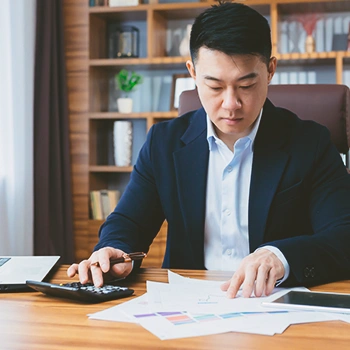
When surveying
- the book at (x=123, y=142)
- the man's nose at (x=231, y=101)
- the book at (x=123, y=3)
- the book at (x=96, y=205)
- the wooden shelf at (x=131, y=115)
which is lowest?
the book at (x=96, y=205)

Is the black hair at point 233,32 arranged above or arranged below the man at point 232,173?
above

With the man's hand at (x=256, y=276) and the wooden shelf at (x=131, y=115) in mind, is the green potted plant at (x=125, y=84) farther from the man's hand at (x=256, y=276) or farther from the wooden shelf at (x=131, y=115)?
the man's hand at (x=256, y=276)

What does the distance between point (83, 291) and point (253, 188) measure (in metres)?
0.69

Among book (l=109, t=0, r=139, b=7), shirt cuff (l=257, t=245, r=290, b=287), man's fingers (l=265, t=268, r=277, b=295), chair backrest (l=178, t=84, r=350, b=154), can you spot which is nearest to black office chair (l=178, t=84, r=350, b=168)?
chair backrest (l=178, t=84, r=350, b=154)

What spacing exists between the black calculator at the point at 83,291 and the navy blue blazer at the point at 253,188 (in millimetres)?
342

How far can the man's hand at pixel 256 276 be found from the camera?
119 centimetres

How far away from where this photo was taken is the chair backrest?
191cm

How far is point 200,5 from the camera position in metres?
3.89

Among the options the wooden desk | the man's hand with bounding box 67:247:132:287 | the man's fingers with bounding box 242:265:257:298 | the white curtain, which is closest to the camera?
the wooden desk

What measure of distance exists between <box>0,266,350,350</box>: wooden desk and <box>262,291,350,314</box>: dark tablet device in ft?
0.24

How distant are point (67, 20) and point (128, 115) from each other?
723 mm

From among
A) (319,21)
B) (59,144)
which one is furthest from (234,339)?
(319,21)

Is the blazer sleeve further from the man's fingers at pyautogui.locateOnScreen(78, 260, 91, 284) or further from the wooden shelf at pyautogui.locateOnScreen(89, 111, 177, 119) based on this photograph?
the wooden shelf at pyautogui.locateOnScreen(89, 111, 177, 119)

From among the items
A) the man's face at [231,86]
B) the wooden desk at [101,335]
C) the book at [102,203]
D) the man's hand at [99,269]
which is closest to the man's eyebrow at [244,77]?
the man's face at [231,86]
